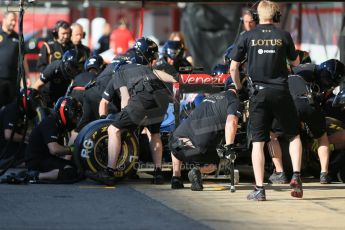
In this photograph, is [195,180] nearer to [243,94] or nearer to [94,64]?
[243,94]

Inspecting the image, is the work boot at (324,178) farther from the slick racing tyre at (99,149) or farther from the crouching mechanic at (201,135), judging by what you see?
the slick racing tyre at (99,149)

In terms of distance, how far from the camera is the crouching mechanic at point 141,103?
12.0 meters

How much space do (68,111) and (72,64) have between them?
2292 mm

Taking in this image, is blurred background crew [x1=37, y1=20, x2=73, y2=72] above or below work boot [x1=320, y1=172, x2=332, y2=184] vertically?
above

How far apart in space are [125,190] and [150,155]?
102 cm

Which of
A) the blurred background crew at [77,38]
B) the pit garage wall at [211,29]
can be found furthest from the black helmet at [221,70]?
the pit garage wall at [211,29]

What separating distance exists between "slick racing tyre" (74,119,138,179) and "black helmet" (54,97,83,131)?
0.57 ft

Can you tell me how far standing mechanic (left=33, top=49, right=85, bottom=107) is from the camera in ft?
47.7

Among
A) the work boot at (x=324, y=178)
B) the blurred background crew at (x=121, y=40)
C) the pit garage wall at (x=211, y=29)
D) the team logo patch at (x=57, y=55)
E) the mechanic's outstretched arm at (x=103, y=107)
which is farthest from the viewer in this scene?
the pit garage wall at (x=211, y=29)

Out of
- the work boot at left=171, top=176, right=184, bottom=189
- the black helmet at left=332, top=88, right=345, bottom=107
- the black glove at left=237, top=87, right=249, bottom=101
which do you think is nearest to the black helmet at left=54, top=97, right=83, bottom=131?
the work boot at left=171, top=176, right=184, bottom=189

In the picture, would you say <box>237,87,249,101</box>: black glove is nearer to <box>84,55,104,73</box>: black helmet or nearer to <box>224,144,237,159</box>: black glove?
<box>224,144,237,159</box>: black glove

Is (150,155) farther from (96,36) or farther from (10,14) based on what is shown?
(96,36)

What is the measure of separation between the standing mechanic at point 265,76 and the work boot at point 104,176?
6.11ft

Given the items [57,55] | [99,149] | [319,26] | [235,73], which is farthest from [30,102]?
[319,26]
